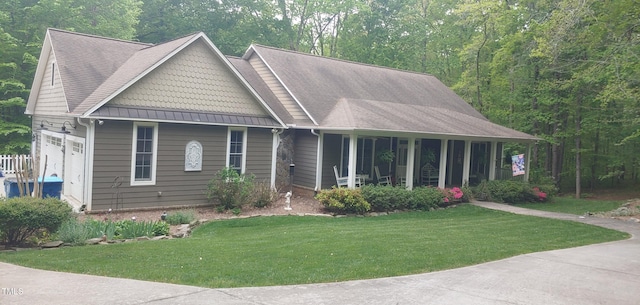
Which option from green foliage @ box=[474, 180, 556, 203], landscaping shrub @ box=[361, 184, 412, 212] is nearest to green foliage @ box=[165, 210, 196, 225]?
landscaping shrub @ box=[361, 184, 412, 212]

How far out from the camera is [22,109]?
2528 cm

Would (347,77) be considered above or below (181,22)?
below

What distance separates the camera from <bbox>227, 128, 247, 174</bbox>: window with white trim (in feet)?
50.5

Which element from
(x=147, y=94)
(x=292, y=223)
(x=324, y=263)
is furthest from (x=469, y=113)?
(x=324, y=263)

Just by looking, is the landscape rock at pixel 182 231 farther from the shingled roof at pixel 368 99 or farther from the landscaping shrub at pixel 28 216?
the shingled roof at pixel 368 99

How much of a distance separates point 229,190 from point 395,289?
8.53 m

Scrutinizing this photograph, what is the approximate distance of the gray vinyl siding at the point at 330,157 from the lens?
58.5 ft

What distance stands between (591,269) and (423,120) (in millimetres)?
11143

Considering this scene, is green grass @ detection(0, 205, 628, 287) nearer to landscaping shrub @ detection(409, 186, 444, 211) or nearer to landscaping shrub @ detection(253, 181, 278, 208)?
landscaping shrub @ detection(253, 181, 278, 208)

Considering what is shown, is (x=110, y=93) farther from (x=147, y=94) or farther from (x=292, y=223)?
(x=292, y=223)

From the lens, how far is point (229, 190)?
14.3m

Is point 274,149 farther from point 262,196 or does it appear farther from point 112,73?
point 112,73

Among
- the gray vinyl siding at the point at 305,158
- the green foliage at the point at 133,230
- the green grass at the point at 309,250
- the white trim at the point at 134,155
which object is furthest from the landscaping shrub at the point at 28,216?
the gray vinyl siding at the point at 305,158

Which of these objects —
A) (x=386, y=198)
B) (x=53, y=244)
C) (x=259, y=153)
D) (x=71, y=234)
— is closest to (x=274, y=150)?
(x=259, y=153)
